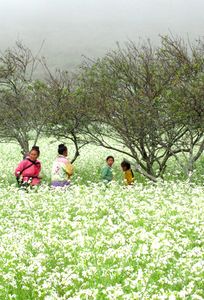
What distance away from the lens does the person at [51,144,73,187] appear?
50.6 feet

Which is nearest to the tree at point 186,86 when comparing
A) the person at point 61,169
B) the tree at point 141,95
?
the tree at point 141,95

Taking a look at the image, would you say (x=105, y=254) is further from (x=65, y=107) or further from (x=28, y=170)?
(x=65, y=107)

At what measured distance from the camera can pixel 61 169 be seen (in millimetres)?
15492

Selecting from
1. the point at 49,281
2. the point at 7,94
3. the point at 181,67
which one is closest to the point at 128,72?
the point at 181,67

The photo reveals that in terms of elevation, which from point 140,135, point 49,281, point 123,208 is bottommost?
point 49,281

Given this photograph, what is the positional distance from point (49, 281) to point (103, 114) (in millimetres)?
12520

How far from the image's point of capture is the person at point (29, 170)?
15867mm

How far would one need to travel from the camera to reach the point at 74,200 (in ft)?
41.0

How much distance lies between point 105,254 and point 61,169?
860 cm

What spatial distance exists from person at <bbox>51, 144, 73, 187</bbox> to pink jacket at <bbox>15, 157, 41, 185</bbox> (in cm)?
76

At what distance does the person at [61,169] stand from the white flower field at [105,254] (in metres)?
2.92

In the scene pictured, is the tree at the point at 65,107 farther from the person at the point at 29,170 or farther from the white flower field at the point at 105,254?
the white flower field at the point at 105,254

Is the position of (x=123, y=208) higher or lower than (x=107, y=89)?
lower

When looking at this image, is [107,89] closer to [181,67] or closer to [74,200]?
[181,67]
